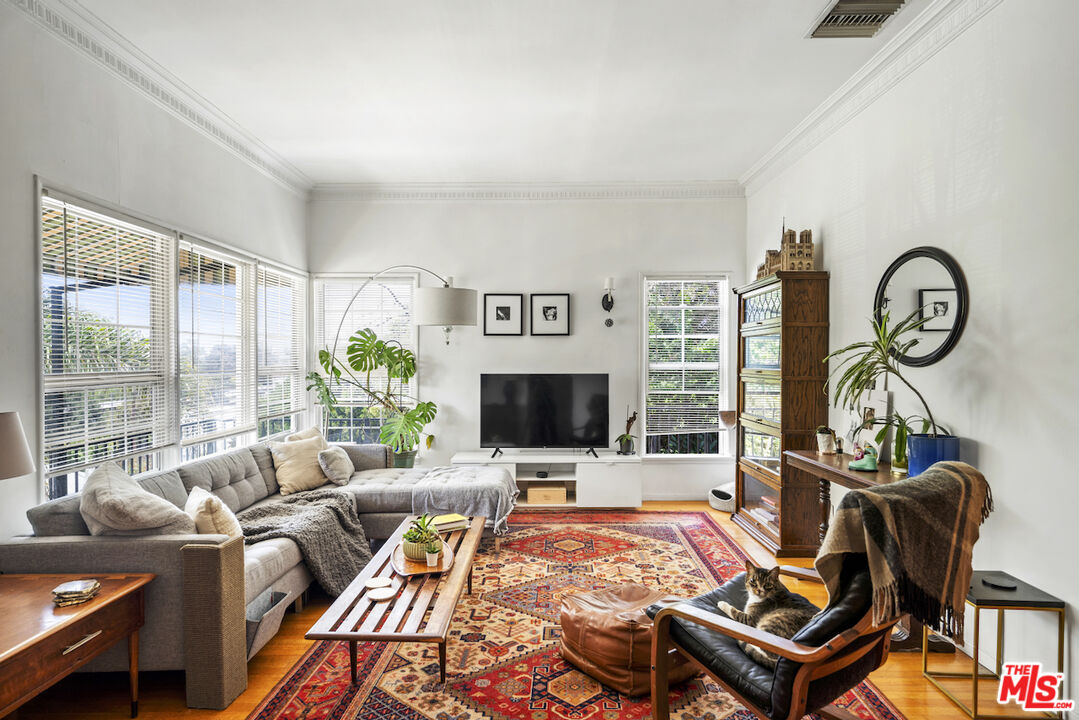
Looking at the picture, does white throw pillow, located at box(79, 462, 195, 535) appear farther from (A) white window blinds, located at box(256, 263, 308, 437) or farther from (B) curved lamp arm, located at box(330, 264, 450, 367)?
(B) curved lamp arm, located at box(330, 264, 450, 367)

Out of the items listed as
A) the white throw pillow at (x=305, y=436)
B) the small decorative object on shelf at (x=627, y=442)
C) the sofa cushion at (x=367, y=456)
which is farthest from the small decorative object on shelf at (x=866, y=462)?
the white throw pillow at (x=305, y=436)

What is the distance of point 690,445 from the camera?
5.52m

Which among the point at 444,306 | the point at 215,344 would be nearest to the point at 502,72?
the point at 444,306

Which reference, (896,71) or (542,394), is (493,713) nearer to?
(542,394)

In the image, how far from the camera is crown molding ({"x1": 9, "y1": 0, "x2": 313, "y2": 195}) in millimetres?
2617

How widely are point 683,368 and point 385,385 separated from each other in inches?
111

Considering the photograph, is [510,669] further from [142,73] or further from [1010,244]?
[142,73]

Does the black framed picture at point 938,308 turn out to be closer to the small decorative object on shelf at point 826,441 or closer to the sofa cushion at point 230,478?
the small decorative object on shelf at point 826,441

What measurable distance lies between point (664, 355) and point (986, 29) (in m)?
3.41

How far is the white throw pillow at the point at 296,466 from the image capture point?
13.2 feet

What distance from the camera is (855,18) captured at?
2.76 metres

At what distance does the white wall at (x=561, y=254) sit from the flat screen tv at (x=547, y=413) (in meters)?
0.19

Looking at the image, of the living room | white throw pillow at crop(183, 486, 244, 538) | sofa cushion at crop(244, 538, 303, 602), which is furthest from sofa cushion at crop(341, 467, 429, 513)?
white throw pillow at crop(183, 486, 244, 538)

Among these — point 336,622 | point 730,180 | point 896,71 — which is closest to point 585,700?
point 336,622
